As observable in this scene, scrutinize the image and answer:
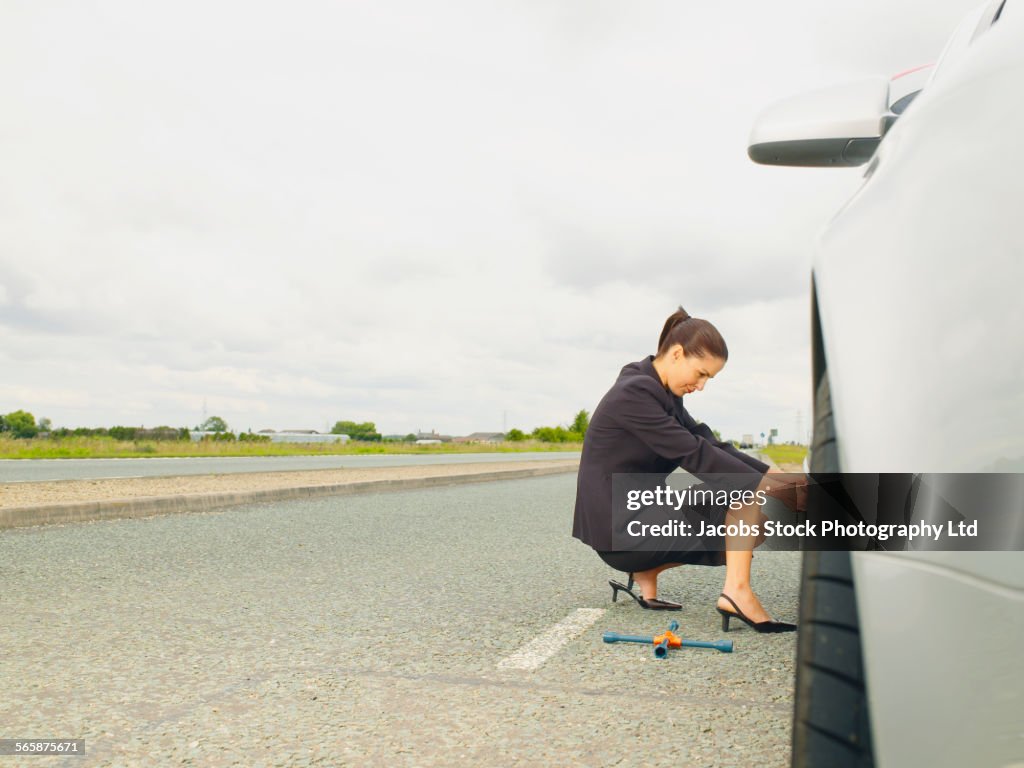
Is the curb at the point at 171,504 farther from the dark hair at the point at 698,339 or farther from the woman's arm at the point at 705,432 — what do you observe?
the dark hair at the point at 698,339

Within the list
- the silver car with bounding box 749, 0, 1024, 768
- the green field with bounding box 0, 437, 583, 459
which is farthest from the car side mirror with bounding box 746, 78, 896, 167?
the green field with bounding box 0, 437, 583, 459

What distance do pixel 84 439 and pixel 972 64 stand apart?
108 ft

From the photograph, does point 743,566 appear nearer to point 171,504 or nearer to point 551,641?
point 551,641

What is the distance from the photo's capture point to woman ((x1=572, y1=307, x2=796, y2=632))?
358 cm

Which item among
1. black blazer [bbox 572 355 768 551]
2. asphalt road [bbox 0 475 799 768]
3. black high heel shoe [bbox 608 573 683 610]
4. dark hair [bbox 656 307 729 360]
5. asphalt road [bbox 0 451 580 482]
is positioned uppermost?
dark hair [bbox 656 307 729 360]

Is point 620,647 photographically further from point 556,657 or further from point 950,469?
point 950,469

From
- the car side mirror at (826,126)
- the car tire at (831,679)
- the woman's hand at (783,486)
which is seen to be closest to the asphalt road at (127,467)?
the woman's hand at (783,486)

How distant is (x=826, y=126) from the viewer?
6.51ft

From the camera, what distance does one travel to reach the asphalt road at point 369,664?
2.36m

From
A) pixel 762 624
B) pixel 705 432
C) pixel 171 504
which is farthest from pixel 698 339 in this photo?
pixel 171 504

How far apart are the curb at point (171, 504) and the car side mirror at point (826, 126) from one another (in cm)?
735

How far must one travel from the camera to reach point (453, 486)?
14.9 metres

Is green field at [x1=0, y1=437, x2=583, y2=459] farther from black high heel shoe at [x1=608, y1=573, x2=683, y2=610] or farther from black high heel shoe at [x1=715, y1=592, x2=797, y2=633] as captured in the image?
black high heel shoe at [x1=715, y1=592, x2=797, y2=633]

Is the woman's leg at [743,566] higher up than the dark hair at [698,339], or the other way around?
the dark hair at [698,339]
